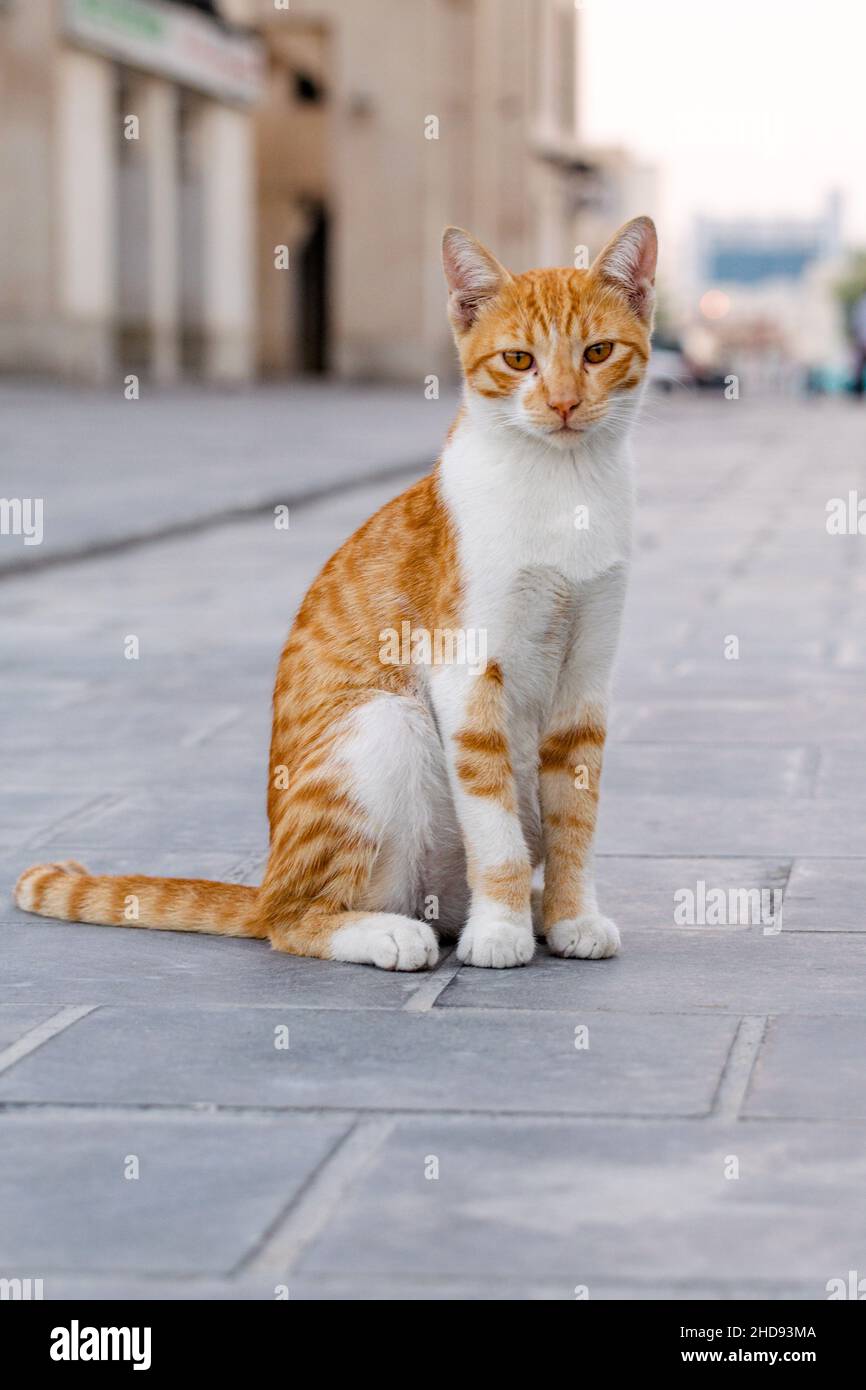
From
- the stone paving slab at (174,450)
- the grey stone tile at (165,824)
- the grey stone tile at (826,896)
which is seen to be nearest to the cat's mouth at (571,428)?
the grey stone tile at (826,896)

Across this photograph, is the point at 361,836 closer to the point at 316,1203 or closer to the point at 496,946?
the point at 496,946

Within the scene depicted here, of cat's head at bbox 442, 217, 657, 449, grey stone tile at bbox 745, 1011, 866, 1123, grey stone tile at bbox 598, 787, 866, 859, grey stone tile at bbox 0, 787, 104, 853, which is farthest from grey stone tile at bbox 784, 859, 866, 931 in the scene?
grey stone tile at bbox 0, 787, 104, 853

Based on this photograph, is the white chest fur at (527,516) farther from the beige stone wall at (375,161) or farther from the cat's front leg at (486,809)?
the beige stone wall at (375,161)

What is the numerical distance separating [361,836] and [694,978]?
2.31 feet

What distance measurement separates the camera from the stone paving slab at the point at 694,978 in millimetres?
4086

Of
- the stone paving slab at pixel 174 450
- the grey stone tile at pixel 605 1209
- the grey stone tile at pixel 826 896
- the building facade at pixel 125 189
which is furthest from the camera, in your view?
the building facade at pixel 125 189

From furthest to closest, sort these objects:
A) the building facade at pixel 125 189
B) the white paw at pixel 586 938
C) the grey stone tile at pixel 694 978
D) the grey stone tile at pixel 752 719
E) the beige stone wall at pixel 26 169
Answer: the building facade at pixel 125 189, the beige stone wall at pixel 26 169, the grey stone tile at pixel 752 719, the white paw at pixel 586 938, the grey stone tile at pixel 694 978

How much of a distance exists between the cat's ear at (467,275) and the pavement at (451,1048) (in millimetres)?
529

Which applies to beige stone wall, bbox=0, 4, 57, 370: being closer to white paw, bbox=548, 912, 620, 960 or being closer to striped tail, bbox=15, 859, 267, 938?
striped tail, bbox=15, 859, 267, 938

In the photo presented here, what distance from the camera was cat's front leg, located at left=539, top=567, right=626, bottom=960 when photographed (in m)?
4.43

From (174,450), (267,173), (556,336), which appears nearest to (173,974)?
(556,336)
